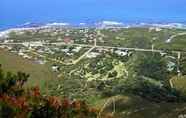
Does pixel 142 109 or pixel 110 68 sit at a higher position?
pixel 142 109

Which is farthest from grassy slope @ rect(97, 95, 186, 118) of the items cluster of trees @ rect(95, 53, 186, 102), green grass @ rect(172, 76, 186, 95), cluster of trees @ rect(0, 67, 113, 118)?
green grass @ rect(172, 76, 186, 95)


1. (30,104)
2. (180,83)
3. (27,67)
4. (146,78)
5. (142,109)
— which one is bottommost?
(180,83)

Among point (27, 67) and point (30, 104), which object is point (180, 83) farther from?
point (30, 104)

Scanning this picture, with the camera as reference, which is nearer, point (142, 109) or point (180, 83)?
point (142, 109)

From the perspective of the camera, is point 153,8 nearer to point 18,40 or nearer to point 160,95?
point 18,40

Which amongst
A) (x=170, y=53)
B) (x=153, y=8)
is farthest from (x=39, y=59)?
(x=153, y=8)

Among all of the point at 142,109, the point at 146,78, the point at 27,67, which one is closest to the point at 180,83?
the point at 146,78

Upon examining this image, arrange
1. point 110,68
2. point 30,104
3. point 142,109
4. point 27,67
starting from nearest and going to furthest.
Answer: point 30,104
point 142,109
point 27,67
point 110,68
